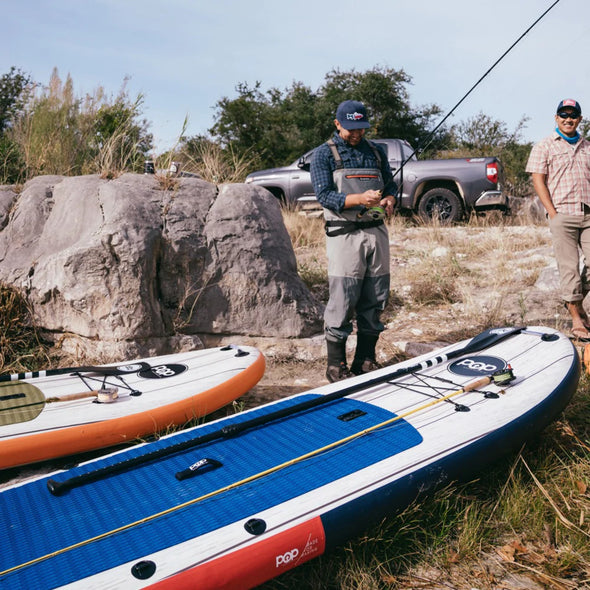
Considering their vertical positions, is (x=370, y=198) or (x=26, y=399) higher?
(x=370, y=198)

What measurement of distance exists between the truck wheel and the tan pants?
4759mm

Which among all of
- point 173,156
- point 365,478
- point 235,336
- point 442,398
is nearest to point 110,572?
point 365,478

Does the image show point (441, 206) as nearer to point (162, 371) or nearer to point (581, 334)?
point (581, 334)

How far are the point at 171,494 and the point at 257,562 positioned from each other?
560 millimetres

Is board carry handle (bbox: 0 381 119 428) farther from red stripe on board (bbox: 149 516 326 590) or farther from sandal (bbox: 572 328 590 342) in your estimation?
sandal (bbox: 572 328 590 342)

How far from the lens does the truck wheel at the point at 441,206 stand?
10.2 m

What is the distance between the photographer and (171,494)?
2.59 m

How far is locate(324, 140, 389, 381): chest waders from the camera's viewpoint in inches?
172

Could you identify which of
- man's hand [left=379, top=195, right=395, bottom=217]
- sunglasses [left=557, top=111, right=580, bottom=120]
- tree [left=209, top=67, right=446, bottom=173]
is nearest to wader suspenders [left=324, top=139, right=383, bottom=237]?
man's hand [left=379, top=195, right=395, bottom=217]

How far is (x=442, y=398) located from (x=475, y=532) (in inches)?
33.9

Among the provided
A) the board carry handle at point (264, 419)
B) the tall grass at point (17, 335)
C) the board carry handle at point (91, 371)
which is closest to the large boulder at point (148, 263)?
the tall grass at point (17, 335)

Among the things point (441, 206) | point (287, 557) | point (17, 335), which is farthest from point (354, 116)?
point (441, 206)

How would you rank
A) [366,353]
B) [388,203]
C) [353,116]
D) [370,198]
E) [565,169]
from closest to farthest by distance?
1. [370,198]
2. [353,116]
3. [388,203]
4. [366,353]
5. [565,169]

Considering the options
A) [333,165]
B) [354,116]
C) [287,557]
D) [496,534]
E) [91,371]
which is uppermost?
[354,116]
